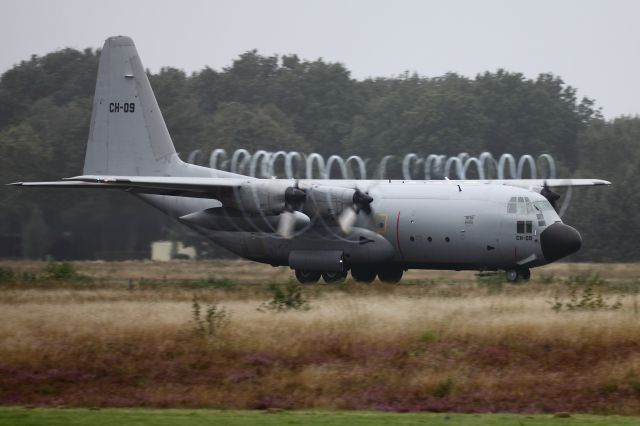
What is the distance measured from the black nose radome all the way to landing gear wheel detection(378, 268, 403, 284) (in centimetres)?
559

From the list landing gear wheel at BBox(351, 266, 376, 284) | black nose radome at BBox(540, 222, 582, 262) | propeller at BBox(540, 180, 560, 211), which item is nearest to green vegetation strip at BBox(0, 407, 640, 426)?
black nose radome at BBox(540, 222, 582, 262)

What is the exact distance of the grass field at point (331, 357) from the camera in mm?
19547

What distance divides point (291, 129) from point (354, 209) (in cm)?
4569

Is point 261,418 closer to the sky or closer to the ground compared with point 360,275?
closer to the ground

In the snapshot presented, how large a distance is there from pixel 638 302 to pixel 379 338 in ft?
27.4

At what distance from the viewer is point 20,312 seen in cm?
2636

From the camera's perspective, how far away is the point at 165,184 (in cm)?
3331

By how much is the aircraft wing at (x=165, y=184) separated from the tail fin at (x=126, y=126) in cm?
238

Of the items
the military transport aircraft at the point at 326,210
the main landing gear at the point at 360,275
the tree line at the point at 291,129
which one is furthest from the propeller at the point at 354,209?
the tree line at the point at 291,129

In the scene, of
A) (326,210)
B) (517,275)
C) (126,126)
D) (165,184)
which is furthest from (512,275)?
(126,126)

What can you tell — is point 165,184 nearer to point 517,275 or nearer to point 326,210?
point 326,210

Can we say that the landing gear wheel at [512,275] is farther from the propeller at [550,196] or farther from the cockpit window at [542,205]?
the propeller at [550,196]

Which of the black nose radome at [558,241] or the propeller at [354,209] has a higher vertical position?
the propeller at [354,209]

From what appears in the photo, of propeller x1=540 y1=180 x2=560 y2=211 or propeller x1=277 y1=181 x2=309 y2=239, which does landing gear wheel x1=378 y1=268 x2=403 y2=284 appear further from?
propeller x1=540 y1=180 x2=560 y2=211
